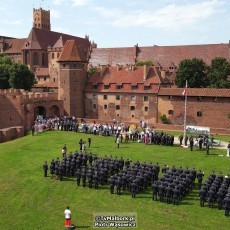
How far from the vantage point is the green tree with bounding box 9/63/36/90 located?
6644cm

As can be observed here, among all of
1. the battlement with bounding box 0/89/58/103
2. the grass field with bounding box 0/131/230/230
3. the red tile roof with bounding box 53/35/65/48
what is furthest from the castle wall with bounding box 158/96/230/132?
the red tile roof with bounding box 53/35/65/48

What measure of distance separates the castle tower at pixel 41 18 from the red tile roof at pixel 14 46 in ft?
89.7

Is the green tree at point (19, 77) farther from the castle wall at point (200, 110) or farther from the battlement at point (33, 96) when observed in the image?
the castle wall at point (200, 110)

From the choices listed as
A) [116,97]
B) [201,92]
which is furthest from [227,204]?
[116,97]

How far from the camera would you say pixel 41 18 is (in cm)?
13338

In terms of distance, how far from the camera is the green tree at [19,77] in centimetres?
6644

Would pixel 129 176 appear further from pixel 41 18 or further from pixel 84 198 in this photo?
pixel 41 18

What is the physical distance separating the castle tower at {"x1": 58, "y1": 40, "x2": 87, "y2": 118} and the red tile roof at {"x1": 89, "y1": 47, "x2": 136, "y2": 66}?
29779 millimetres

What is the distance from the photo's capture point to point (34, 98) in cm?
4869

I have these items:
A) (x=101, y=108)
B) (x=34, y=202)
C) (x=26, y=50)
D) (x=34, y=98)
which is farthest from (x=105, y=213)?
(x=26, y=50)

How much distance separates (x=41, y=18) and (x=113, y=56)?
5946 centimetres

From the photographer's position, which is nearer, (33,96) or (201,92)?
(201,92)

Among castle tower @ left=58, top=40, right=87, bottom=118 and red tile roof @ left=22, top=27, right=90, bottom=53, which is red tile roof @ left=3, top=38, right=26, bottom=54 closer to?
red tile roof @ left=22, top=27, right=90, bottom=53

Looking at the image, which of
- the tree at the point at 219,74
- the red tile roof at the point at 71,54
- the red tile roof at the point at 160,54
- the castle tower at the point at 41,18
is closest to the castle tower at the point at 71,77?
the red tile roof at the point at 71,54
